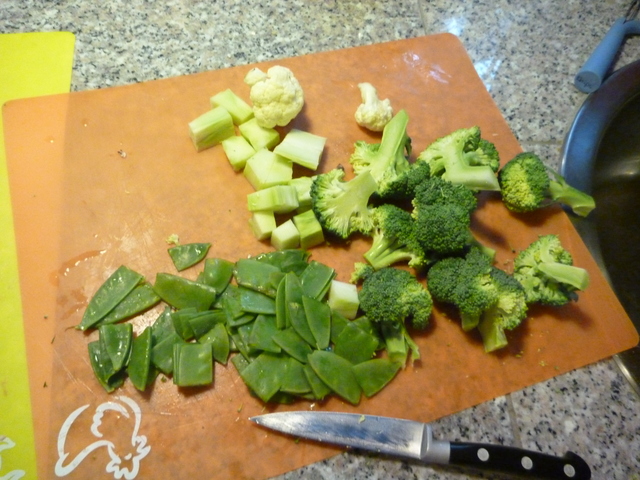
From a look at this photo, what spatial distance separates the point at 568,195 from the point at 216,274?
133cm

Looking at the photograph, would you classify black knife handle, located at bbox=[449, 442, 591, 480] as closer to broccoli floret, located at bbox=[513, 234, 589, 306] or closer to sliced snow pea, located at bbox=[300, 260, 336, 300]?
broccoli floret, located at bbox=[513, 234, 589, 306]

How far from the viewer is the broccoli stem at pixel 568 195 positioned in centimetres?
175

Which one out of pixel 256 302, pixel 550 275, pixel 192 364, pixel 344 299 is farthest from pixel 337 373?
pixel 550 275

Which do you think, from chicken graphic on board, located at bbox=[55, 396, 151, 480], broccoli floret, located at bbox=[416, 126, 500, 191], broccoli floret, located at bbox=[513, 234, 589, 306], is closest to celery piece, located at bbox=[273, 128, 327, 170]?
broccoli floret, located at bbox=[416, 126, 500, 191]

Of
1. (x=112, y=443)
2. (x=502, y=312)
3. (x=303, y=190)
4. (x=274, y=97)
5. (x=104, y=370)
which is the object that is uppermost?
(x=274, y=97)

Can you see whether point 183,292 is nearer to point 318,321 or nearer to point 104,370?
point 104,370

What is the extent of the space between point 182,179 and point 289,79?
55cm

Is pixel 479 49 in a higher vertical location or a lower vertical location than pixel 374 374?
higher

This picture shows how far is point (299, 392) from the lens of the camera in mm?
1428

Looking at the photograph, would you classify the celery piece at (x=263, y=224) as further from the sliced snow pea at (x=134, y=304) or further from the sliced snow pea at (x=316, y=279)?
the sliced snow pea at (x=134, y=304)

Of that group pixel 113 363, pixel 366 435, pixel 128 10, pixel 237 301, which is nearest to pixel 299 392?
pixel 366 435

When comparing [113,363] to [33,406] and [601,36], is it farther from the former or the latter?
[601,36]

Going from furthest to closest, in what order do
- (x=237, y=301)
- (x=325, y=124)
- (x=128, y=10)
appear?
(x=128, y=10) → (x=325, y=124) → (x=237, y=301)

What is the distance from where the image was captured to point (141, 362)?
141cm
